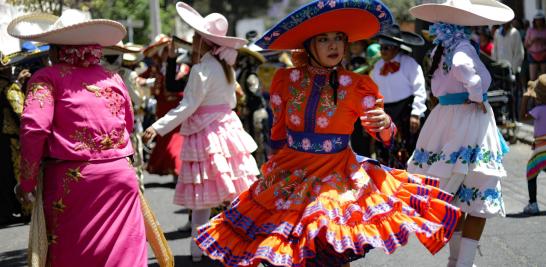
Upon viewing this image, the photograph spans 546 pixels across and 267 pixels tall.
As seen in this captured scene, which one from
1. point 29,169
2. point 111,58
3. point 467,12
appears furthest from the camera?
point 111,58

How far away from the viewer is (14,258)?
7.91 meters

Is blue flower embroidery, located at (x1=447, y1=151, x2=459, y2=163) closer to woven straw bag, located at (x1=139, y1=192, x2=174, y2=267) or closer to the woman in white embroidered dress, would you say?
the woman in white embroidered dress

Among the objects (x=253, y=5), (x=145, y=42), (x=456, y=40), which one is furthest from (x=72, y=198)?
(x=253, y=5)

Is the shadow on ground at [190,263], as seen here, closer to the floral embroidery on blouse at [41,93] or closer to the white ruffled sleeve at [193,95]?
the white ruffled sleeve at [193,95]

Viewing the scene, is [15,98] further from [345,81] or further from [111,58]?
[345,81]

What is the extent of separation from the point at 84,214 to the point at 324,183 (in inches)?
58.8

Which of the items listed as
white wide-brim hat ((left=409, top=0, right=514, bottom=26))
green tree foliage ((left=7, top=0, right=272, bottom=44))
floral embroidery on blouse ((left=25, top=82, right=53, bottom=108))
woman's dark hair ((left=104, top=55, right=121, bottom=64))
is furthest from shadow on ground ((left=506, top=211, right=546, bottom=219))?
green tree foliage ((left=7, top=0, right=272, bottom=44))

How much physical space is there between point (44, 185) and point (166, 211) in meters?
5.06

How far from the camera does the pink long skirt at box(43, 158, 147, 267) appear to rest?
5016 mm

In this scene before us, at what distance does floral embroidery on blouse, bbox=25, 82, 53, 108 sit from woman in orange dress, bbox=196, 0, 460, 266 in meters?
1.24

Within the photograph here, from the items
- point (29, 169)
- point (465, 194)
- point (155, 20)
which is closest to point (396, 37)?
point (465, 194)

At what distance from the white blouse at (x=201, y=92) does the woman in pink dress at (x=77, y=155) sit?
1.70m

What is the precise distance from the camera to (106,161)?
201 inches

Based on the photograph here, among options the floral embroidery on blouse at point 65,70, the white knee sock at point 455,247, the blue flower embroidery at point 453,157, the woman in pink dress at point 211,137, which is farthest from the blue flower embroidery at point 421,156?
the floral embroidery on blouse at point 65,70
